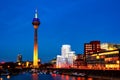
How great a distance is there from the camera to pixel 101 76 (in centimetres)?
15462

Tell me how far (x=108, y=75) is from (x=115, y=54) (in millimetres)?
54864

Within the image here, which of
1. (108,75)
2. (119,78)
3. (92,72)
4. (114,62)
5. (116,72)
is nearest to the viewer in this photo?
(119,78)

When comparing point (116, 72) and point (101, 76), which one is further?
point (101, 76)

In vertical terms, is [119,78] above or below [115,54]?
below

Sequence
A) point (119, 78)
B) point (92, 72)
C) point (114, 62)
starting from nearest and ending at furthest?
1. point (119, 78)
2. point (92, 72)
3. point (114, 62)

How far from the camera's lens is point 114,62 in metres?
198

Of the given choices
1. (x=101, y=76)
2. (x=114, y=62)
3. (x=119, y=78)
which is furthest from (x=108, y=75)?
(x=114, y=62)

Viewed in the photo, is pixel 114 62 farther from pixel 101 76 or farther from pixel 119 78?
pixel 119 78

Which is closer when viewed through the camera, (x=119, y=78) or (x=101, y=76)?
(x=119, y=78)

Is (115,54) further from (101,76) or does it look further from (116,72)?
(116,72)

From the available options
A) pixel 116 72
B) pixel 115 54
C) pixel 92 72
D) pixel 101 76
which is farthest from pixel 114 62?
pixel 116 72

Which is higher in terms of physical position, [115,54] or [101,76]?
[115,54]

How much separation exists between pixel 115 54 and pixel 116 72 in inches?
2511

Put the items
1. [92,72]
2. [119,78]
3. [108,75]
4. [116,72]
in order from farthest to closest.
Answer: [92,72]
[108,75]
[116,72]
[119,78]
